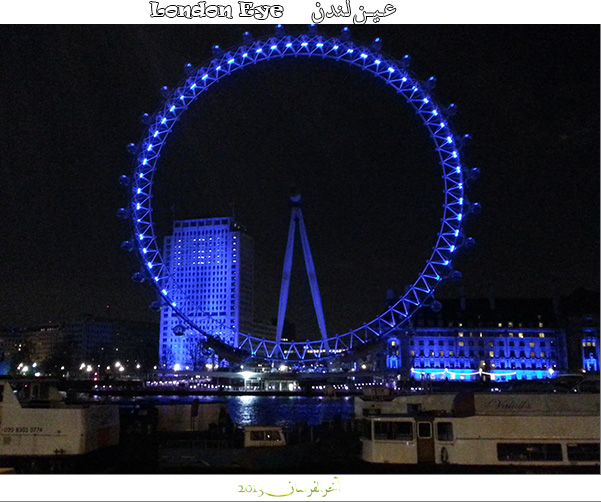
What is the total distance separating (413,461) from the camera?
1622cm

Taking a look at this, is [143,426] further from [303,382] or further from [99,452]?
[303,382]

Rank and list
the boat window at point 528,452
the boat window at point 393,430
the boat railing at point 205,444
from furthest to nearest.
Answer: the boat railing at point 205,444 → the boat window at point 393,430 → the boat window at point 528,452

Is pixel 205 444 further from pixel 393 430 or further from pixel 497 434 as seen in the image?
pixel 497 434

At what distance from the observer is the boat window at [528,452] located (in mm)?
15844

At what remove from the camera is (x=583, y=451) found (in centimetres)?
1595

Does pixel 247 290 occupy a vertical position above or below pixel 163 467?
above

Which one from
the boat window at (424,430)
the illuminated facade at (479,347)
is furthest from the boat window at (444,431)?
the illuminated facade at (479,347)

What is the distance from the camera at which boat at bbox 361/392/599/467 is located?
52.2 feet

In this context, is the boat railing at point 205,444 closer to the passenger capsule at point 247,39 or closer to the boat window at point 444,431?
the boat window at point 444,431

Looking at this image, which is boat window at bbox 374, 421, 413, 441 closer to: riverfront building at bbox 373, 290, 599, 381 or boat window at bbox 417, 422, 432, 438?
boat window at bbox 417, 422, 432, 438

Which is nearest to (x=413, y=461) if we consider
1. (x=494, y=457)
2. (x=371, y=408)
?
(x=494, y=457)

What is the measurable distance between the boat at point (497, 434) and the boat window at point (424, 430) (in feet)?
0.08

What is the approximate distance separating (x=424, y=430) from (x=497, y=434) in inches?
68.5

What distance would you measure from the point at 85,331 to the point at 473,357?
94689 millimetres
